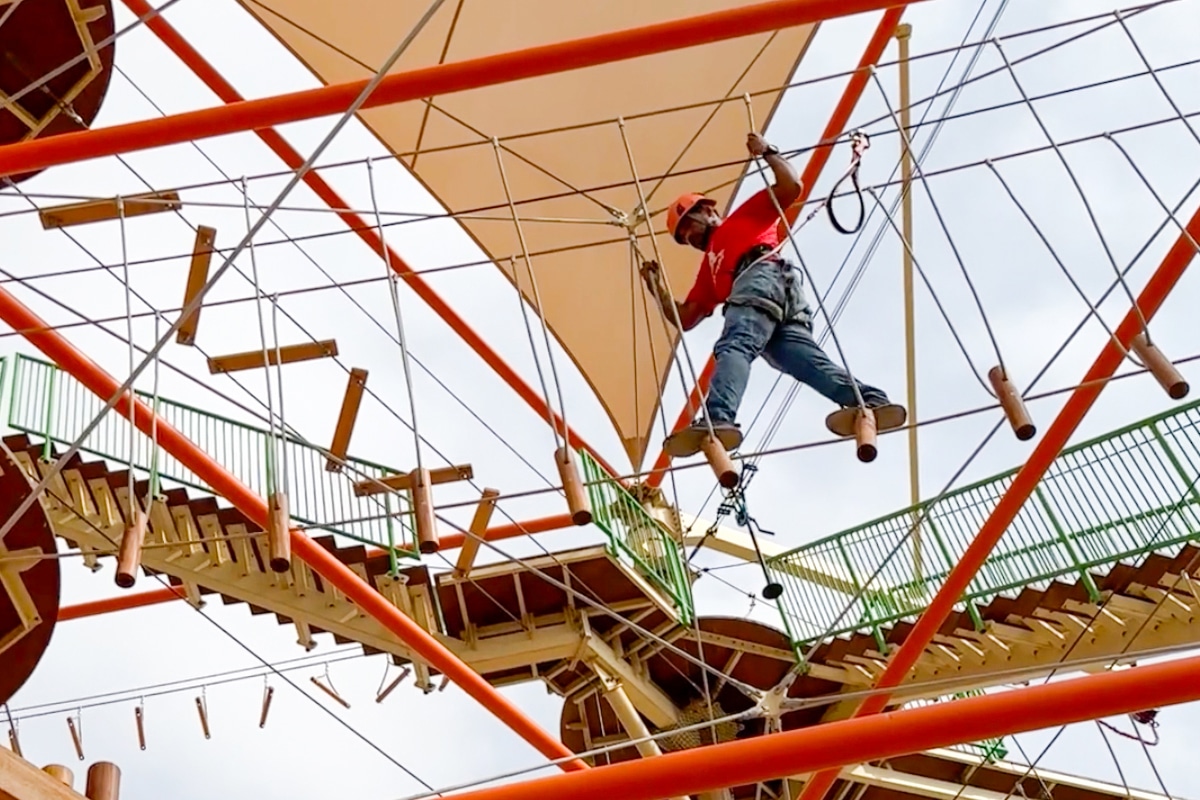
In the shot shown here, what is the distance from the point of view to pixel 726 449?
5.54m

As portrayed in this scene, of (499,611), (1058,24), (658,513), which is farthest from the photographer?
(658,513)

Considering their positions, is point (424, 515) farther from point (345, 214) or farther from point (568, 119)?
point (568, 119)

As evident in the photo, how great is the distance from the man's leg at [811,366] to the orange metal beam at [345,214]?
239cm

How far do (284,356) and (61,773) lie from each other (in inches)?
167

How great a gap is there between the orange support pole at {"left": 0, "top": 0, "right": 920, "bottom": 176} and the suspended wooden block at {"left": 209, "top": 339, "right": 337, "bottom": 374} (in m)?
2.71

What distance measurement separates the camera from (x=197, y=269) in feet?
22.5

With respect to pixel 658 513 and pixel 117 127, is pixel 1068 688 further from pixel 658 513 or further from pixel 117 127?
pixel 658 513

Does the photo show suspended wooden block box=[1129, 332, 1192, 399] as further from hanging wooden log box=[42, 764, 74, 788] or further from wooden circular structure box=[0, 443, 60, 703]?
wooden circular structure box=[0, 443, 60, 703]

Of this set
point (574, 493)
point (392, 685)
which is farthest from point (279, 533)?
point (392, 685)

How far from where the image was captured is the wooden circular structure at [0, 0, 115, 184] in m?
6.84

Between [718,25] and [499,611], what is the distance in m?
5.43

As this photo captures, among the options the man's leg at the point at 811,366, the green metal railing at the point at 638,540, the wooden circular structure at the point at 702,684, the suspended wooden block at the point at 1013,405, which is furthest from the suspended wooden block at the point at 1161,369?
the wooden circular structure at the point at 702,684

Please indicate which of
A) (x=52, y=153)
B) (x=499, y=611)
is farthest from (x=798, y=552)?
(x=52, y=153)

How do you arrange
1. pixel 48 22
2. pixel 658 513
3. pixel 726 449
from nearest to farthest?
pixel 726 449 → pixel 48 22 → pixel 658 513
